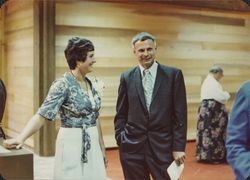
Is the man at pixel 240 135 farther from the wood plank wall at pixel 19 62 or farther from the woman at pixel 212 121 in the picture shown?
the wood plank wall at pixel 19 62

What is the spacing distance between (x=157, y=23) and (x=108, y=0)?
0.88 metres

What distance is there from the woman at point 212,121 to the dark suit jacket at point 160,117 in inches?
116

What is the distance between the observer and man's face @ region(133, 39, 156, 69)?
8.29 feet

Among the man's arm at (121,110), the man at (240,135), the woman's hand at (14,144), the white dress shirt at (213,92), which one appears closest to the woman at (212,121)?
the white dress shirt at (213,92)

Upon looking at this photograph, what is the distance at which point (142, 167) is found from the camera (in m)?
2.62

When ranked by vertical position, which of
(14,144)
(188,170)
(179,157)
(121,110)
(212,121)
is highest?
(121,110)

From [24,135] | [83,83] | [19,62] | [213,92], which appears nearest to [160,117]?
[83,83]

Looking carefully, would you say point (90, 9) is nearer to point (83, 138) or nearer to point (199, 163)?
point (199, 163)

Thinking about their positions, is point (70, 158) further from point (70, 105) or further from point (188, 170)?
point (188, 170)

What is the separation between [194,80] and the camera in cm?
720

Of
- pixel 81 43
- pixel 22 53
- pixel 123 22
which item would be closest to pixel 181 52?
pixel 123 22

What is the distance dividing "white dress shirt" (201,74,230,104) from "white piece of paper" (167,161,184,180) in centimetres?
299

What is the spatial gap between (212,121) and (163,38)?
183cm

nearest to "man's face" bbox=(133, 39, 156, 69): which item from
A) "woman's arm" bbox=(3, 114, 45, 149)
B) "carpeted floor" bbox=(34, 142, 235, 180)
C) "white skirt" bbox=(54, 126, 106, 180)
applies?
"white skirt" bbox=(54, 126, 106, 180)
